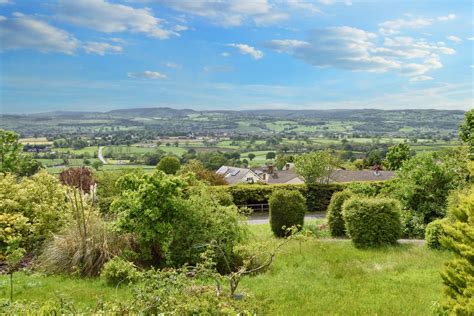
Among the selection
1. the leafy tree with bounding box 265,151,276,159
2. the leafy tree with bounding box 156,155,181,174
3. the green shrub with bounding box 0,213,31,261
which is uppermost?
the green shrub with bounding box 0,213,31,261

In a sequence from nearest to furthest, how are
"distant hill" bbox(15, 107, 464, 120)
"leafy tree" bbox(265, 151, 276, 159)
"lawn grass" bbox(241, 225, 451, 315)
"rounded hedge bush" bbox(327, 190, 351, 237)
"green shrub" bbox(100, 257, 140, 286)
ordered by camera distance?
"lawn grass" bbox(241, 225, 451, 315) < "green shrub" bbox(100, 257, 140, 286) < "rounded hedge bush" bbox(327, 190, 351, 237) < "distant hill" bbox(15, 107, 464, 120) < "leafy tree" bbox(265, 151, 276, 159)

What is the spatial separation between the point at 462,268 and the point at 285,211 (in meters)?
10.6

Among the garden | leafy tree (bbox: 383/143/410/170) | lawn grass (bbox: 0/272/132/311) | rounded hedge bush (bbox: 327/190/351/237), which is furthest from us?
leafy tree (bbox: 383/143/410/170)

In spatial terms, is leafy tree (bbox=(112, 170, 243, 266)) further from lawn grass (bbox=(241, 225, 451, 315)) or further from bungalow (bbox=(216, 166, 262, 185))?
bungalow (bbox=(216, 166, 262, 185))

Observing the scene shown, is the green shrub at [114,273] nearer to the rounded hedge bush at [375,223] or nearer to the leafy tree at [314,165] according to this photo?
the rounded hedge bush at [375,223]

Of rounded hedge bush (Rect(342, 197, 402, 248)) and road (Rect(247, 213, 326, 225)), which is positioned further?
road (Rect(247, 213, 326, 225))

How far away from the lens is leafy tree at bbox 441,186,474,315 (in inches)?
164

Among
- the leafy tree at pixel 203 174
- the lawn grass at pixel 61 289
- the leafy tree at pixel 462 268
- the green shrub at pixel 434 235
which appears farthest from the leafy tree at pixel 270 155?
the leafy tree at pixel 462 268

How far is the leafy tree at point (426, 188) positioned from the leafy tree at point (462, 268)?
877 cm

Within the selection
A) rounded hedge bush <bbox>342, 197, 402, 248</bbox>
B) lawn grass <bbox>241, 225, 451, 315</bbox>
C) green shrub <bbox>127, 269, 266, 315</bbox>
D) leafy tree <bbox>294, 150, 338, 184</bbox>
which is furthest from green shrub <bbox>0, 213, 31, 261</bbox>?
leafy tree <bbox>294, 150, 338, 184</bbox>

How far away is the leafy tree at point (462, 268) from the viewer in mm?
4176

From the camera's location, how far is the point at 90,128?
146 feet

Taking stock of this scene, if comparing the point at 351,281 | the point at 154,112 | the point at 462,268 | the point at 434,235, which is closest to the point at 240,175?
the point at 154,112

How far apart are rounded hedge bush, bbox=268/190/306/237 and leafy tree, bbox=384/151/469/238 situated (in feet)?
11.5
